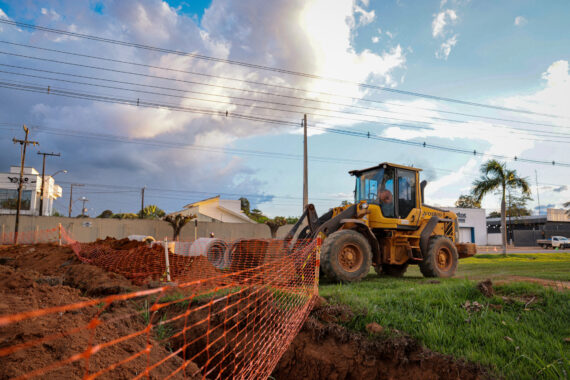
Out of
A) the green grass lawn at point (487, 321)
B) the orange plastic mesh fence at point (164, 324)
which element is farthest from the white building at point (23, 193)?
the green grass lawn at point (487, 321)

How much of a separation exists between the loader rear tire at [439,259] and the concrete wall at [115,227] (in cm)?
2301

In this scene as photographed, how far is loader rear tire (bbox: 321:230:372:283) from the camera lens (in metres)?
7.57

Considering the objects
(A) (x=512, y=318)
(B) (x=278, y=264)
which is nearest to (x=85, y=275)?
(B) (x=278, y=264)

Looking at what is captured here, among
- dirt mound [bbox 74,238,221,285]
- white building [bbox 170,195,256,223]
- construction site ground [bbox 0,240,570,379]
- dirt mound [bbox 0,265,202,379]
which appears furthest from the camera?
white building [bbox 170,195,256,223]

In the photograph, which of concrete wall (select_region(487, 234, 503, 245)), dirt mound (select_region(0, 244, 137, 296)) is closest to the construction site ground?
dirt mound (select_region(0, 244, 137, 296))

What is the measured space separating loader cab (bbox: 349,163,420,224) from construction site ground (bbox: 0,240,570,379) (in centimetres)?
330

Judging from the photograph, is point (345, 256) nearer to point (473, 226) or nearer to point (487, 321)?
point (487, 321)

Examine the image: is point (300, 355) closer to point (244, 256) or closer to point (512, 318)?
point (512, 318)

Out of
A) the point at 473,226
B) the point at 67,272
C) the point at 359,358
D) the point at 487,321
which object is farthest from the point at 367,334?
the point at 473,226

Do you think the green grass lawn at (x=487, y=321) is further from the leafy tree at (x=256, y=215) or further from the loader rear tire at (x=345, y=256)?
the leafy tree at (x=256, y=215)

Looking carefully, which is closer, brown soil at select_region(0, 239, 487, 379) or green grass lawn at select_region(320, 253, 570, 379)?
brown soil at select_region(0, 239, 487, 379)

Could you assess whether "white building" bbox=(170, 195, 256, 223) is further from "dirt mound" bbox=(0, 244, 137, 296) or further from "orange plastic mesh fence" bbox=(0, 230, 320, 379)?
"orange plastic mesh fence" bbox=(0, 230, 320, 379)

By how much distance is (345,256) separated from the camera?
26.1ft

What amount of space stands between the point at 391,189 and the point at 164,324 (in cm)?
652
